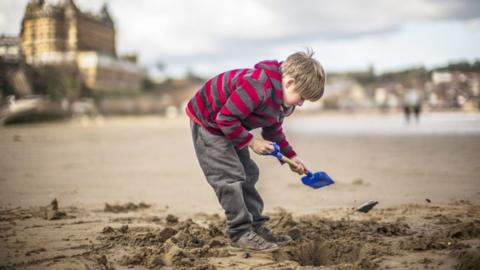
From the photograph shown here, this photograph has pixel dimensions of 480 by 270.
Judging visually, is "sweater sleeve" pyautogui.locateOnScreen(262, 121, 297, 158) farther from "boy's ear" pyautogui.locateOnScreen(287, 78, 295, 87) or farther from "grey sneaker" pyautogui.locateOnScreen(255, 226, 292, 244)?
"grey sneaker" pyautogui.locateOnScreen(255, 226, 292, 244)

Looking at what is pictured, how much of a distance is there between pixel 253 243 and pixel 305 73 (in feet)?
3.67

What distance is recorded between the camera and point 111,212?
3.96 m

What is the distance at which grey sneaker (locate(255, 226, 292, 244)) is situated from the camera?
2.98m

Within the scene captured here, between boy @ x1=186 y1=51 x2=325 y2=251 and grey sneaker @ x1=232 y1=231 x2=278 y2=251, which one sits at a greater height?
boy @ x1=186 y1=51 x2=325 y2=251

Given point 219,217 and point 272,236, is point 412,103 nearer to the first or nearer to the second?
point 219,217

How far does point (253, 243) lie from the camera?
2764 millimetres

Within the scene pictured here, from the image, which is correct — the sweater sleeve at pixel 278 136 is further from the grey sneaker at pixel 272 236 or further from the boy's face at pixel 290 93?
the grey sneaker at pixel 272 236

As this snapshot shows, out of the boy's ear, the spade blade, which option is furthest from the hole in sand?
the boy's ear

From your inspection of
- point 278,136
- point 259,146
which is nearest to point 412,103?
point 278,136

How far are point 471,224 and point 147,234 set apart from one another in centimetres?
218

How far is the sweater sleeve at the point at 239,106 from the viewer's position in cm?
263

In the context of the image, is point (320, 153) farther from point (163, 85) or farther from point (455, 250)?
point (163, 85)

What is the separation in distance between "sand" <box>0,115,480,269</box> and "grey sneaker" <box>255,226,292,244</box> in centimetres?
8

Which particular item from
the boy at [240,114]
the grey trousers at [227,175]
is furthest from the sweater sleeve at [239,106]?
the grey trousers at [227,175]
